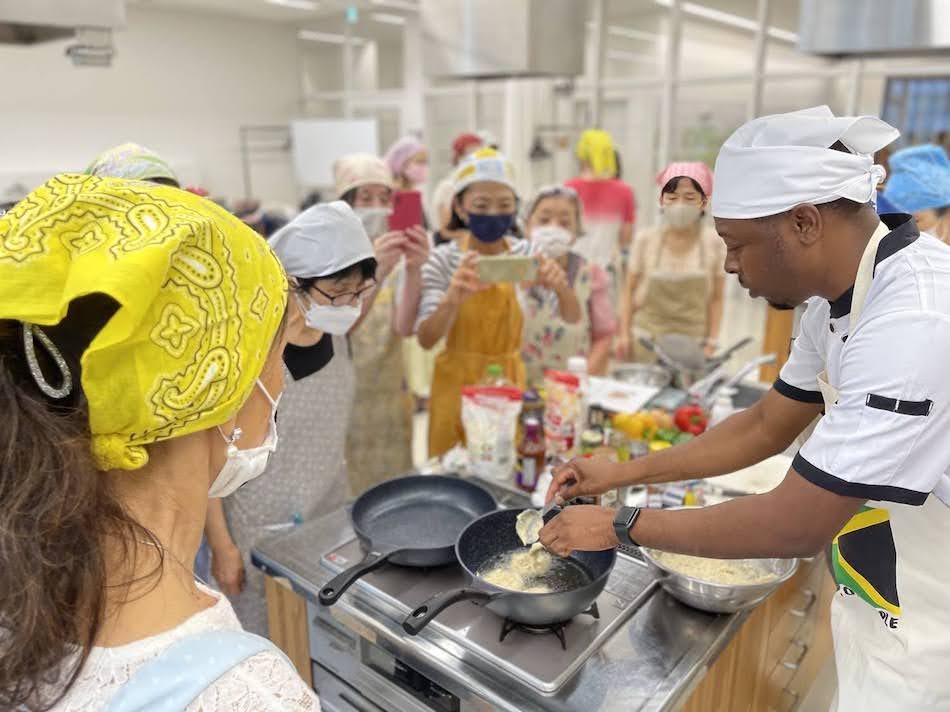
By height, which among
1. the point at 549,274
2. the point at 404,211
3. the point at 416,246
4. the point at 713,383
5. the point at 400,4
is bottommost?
the point at 713,383

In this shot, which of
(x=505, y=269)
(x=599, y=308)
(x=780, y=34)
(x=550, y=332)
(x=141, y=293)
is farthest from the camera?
(x=780, y=34)

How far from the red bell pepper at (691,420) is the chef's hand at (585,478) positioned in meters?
0.66

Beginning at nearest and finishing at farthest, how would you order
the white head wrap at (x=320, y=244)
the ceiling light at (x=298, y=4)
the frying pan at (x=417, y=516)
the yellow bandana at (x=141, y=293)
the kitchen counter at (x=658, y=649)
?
the yellow bandana at (x=141, y=293) < the kitchen counter at (x=658, y=649) < the frying pan at (x=417, y=516) < the white head wrap at (x=320, y=244) < the ceiling light at (x=298, y=4)

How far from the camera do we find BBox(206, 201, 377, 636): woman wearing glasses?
164 cm

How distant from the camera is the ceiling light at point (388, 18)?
7.62 metres

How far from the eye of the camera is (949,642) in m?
1.12

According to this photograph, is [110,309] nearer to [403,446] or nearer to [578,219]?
[403,446]

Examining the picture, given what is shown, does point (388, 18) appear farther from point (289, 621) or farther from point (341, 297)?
point (289, 621)

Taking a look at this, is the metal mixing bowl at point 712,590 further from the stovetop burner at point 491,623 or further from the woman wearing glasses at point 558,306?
the woman wearing glasses at point 558,306

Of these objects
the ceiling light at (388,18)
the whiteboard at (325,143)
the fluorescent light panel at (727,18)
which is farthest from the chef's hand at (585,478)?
the ceiling light at (388,18)

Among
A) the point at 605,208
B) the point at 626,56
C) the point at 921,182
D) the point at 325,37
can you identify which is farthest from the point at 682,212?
the point at 325,37

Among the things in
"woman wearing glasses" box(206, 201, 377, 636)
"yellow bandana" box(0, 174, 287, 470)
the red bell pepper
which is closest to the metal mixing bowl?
the red bell pepper

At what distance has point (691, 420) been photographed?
6.69 ft

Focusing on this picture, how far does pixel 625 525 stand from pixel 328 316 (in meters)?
0.90
